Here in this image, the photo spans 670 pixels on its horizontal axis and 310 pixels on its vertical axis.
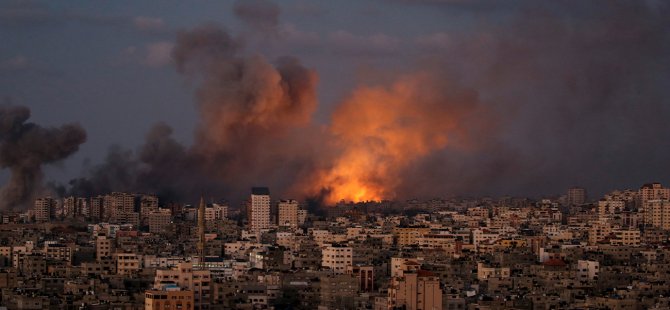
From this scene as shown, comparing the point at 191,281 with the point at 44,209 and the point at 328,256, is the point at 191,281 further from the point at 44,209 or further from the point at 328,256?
the point at 44,209

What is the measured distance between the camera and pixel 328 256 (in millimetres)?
35219

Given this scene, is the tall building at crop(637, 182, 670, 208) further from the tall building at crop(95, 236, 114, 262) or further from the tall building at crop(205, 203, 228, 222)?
the tall building at crop(95, 236, 114, 262)

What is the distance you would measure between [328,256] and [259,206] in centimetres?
2360

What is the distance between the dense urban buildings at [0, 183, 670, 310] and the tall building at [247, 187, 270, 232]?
48 millimetres

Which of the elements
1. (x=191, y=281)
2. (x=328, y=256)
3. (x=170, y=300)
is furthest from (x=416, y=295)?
(x=328, y=256)

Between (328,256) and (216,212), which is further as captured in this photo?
(216,212)

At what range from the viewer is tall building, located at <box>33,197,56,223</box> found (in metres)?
57.4

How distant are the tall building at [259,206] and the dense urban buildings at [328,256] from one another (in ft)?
0.16

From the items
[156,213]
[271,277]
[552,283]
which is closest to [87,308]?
[271,277]

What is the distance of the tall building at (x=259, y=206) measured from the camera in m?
58.0

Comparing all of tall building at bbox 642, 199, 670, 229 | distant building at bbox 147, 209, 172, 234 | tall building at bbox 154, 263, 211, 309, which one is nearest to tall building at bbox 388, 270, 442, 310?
tall building at bbox 154, 263, 211, 309

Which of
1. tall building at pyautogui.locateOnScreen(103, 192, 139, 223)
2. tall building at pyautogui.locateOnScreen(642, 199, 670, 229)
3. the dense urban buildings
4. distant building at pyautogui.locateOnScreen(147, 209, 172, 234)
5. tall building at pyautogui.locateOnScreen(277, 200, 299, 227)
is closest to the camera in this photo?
the dense urban buildings

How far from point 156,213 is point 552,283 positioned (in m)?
28.0

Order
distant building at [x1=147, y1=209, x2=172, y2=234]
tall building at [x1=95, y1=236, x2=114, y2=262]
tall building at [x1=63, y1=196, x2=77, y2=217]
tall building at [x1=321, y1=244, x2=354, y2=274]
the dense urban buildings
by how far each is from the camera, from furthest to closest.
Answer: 1. tall building at [x1=63, y1=196, x2=77, y2=217]
2. distant building at [x1=147, y1=209, x2=172, y2=234]
3. tall building at [x1=95, y1=236, x2=114, y2=262]
4. tall building at [x1=321, y1=244, x2=354, y2=274]
5. the dense urban buildings
